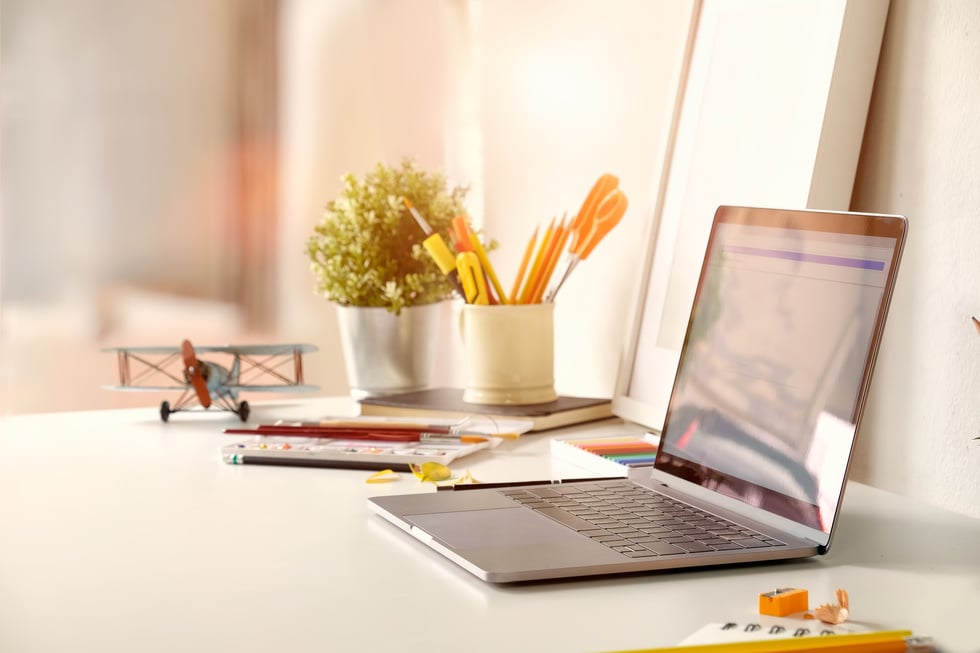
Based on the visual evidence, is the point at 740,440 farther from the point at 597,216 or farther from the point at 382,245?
the point at 382,245

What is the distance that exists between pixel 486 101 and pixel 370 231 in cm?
43

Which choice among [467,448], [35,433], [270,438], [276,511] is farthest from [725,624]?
[35,433]

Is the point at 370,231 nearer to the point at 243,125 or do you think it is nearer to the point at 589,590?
the point at 589,590

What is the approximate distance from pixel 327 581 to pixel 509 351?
0.59 metres

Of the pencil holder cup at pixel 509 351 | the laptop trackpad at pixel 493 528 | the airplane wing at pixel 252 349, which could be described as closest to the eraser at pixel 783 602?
the laptop trackpad at pixel 493 528

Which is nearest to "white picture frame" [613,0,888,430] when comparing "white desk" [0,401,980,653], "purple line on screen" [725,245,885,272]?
"purple line on screen" [725,245,885,272]

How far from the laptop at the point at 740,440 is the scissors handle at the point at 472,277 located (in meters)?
0.37

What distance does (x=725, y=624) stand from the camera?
0.57 meters

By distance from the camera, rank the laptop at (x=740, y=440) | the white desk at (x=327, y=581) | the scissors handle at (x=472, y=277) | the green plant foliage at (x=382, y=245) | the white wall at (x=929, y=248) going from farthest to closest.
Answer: the green plant foliage at (x=382, y=245)
the scissors handle at (x=472, y=277)
the white wall at (x=929, y=248)
the laptop at (x=740, y=440)
the white desk at (x=327, y=581)

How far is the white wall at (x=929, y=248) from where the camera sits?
2.80 feet

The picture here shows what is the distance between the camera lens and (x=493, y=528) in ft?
2.35

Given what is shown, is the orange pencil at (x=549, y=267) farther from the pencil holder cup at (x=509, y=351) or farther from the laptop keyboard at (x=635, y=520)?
the laptop keyboard at (x=635, y=520)

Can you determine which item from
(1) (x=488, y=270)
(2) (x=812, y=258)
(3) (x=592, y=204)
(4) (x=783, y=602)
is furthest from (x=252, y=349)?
(4) (x=783, y=602)

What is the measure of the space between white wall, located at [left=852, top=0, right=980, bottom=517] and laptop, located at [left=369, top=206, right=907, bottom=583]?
16cm
